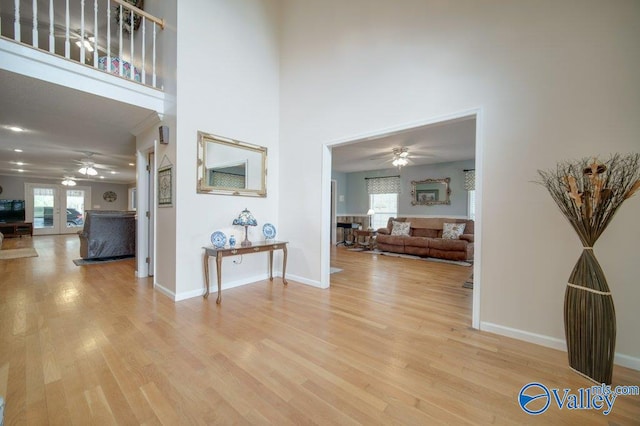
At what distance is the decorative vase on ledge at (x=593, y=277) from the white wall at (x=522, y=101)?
352 millimetres

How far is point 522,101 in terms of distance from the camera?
6.86ft

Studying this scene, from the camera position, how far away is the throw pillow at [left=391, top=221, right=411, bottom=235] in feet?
21.7

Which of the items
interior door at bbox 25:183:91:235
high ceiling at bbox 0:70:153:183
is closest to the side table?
high ceiling at bbox 0:70:153:183

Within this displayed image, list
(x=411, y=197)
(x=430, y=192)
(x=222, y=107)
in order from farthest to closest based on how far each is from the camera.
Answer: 1. (x=411, y=197)
2. (x=430, y=192)
3. (x=222, y=107)

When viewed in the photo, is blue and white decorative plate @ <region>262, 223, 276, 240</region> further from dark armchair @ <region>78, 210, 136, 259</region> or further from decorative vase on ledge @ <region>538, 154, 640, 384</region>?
dark armchair @ <region>78, 210, 136, 259</region>

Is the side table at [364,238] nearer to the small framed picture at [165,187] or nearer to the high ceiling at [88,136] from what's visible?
the high ceiling at [88,136]

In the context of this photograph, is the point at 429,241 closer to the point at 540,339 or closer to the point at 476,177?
the point at 476,177

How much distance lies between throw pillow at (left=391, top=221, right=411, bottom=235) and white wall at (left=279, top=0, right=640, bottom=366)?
412 centimetres

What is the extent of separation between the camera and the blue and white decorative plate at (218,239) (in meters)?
3.06

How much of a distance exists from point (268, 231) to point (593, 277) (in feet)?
10.8

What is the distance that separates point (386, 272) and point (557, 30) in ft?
11.7

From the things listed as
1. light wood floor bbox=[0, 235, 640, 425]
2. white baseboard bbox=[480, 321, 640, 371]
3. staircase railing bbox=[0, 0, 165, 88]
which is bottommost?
light wood floor bbox=[0, 235, 640, 425]

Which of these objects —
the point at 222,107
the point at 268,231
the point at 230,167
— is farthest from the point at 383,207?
the point at 222,107

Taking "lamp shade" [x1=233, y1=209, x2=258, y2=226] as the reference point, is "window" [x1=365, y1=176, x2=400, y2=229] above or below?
above
